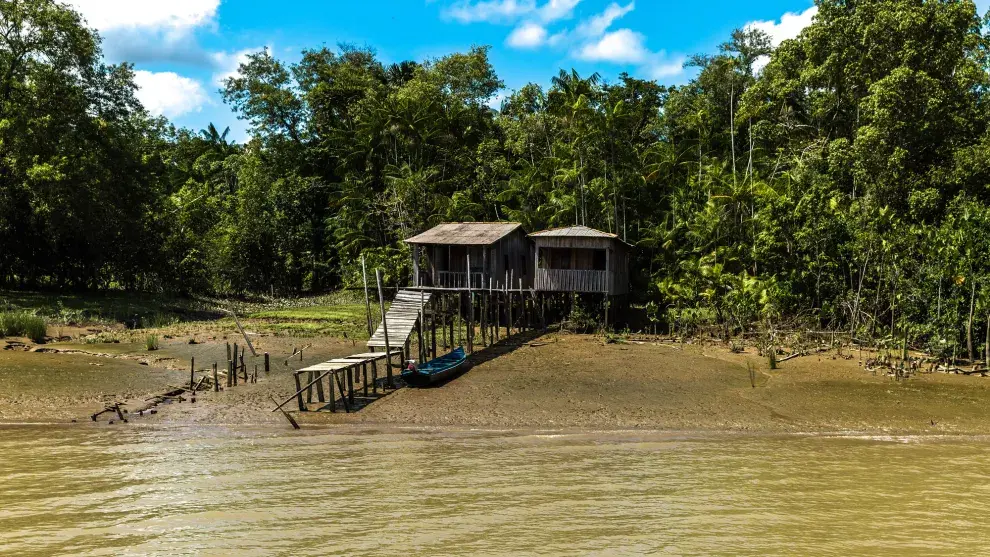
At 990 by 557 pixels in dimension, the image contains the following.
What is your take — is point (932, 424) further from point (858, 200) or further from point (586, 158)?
point (586, 158)

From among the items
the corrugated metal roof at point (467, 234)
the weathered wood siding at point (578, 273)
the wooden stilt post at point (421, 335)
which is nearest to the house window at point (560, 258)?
the weathered wood siding at point (578, 273)

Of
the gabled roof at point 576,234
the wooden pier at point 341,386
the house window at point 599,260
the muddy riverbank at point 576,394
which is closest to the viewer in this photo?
the muddy riverbank at point 576,394

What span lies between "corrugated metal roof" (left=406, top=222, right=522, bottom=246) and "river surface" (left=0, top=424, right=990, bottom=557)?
42.2 ft

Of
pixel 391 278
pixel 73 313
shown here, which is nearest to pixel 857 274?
pixel 391 278

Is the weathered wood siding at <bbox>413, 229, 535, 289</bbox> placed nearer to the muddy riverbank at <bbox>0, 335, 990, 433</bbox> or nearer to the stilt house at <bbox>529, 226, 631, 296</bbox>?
the stilt house at <bbox>529, 226, 631, 296</bbox>

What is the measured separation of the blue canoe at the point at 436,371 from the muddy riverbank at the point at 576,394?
0.30 metres

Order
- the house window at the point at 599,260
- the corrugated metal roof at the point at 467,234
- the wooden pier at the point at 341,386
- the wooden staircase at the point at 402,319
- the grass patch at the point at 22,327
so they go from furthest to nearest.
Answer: the house window at the point at 599,260
the corrugated metal roof at the point at 467,234
the grass patch at the point at 22,327
the wooden staircase at the point at 402,319
the wooden pier at the point at 341,386

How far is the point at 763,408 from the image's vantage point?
53.7 feet

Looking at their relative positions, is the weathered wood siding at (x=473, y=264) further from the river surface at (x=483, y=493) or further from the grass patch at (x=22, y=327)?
the river surface at (x=483, y=493)

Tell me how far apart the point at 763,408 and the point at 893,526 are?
22.0ft

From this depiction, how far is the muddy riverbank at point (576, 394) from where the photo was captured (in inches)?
609

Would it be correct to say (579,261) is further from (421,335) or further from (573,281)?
(421,335)

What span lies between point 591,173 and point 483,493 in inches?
1044

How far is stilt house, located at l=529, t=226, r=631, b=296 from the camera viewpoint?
2764 cm
